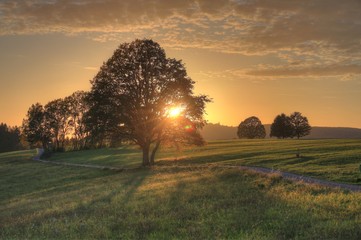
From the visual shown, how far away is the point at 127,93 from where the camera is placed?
51062 mm

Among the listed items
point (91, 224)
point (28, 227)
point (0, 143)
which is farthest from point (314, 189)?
point (0, 143)

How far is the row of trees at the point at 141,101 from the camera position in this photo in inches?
1982

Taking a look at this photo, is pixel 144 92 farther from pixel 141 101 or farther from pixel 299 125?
pixel 299 125

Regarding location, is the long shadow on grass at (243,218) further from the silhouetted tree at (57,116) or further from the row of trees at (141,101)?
the silhouetted tree at (57,116)

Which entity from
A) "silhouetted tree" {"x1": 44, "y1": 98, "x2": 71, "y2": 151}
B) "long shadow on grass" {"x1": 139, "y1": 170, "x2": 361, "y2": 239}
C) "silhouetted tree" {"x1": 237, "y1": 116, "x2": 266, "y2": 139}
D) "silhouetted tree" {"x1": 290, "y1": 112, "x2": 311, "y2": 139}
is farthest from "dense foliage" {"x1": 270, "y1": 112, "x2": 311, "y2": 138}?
"long shadow on grass" {"x1": 139, "y1": 170, "x2": 361, "y2": 239}

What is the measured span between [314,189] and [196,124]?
109 feet

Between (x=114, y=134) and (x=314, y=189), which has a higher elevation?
(x=114, y=134)

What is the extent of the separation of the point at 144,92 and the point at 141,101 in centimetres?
133

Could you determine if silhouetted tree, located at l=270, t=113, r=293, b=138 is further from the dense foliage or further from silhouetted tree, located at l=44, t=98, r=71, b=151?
silhouetted tree, located at l=44, t=98, r=71, b=151

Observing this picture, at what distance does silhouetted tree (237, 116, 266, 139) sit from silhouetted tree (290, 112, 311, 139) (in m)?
14.4

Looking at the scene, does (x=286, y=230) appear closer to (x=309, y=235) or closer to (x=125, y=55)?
(x=309, y=235)

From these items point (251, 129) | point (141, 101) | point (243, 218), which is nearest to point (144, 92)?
point (141, 101)

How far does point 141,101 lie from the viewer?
170ft

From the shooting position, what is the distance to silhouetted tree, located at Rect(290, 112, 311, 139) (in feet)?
439
